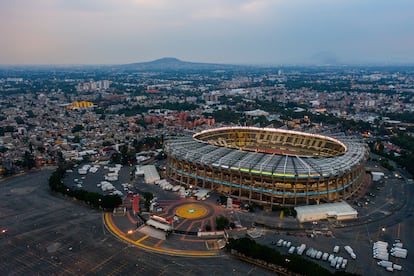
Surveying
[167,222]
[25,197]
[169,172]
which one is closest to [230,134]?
[169,172]

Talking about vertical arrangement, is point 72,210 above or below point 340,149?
below

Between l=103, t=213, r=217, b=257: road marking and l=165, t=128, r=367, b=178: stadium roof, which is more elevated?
l=165, t=128, r=367, b=178: stadium roof

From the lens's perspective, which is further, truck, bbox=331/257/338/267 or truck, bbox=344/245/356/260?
truck, bbox=344/245/356/260

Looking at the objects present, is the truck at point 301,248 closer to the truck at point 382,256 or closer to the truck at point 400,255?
the truck at point 382,256

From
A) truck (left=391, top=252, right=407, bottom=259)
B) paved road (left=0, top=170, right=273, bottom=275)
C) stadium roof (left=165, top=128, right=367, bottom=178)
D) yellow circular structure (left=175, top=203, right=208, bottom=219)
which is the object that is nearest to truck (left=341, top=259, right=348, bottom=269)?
truck (left=391, top=252, right=407, bottom=259)

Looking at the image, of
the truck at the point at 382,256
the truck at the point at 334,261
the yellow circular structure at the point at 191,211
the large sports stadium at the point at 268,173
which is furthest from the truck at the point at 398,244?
the yellow circular structure at the point at 191,211

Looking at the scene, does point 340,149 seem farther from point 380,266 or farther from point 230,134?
point 380,266

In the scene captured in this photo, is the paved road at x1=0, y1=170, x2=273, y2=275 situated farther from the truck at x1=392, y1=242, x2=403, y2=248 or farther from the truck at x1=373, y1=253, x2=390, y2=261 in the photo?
the truck at x1=392, y1=242, x2=403, y2=248
